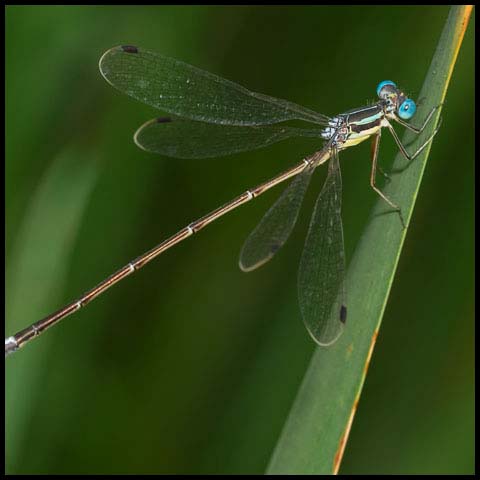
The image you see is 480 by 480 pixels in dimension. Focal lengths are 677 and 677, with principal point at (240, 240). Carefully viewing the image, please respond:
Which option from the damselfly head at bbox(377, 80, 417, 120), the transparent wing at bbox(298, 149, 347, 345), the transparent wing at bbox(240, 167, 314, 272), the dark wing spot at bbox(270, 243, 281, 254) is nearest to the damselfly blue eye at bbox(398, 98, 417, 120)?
the damselfly head at bbox(377, 80, 417, 120)

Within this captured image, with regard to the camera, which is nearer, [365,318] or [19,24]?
[365,318]

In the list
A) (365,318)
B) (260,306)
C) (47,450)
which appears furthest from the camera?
(260,306)

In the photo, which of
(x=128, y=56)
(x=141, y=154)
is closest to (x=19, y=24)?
(x=128, y=56)

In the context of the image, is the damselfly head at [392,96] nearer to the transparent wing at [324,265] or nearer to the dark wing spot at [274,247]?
the transparent wing at [324,265]

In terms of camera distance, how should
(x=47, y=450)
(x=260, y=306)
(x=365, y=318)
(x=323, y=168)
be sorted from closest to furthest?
(x=365, y=318) < (x=47, y=450) < (x=260, y=306) < (x=323, y=168)

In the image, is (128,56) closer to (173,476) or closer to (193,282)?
(193,282)

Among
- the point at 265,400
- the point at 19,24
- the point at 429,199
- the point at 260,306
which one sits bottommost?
the point at 265,400
